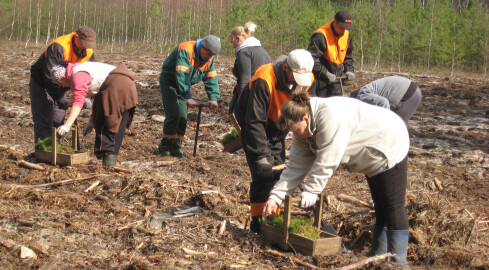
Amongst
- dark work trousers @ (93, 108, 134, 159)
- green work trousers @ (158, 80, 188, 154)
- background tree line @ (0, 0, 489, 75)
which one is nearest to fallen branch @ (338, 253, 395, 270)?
dark work trousers @ (93, 108, 134, 159)

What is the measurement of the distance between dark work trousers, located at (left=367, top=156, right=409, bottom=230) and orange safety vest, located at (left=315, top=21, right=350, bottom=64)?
338cm

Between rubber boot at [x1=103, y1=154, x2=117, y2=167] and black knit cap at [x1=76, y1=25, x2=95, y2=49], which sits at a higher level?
black knit cap at [x1=76, y1=25, x2=95, y2=49]

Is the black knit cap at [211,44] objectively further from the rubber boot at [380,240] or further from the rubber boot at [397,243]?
the rubber boot at [397,243]

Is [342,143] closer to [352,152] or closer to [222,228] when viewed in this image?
[352,152]

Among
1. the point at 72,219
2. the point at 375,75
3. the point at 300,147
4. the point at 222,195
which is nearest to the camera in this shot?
the point at 300,147

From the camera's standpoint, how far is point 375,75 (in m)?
18.5

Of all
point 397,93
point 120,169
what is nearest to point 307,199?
point 397,93

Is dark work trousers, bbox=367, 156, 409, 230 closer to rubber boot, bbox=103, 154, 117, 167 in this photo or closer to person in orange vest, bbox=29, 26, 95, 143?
rubber boot, bbox=103, 154, 117, 167

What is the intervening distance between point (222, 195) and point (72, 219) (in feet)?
5.03

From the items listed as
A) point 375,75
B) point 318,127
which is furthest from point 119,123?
point 375,75

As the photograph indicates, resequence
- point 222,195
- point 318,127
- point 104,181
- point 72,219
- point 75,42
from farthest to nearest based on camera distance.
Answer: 1. point 75,42
2. point 104,181
3. point 222,195
4. point 72,219
5. point 318,127

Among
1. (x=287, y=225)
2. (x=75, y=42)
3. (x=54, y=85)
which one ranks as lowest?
(x=287, y=225)

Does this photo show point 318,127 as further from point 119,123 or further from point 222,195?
point 119,123

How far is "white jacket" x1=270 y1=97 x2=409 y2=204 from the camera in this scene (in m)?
3.49
